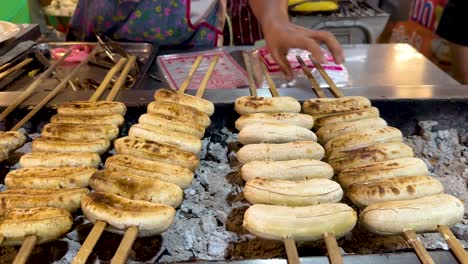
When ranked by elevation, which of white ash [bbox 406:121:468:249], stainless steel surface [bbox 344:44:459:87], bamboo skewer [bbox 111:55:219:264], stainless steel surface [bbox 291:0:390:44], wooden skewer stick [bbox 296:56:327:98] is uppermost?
bamboo skewer [bbox 111:55:219:264]

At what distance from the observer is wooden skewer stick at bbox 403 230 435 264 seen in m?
1.31

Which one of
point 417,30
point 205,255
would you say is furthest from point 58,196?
point 417,30

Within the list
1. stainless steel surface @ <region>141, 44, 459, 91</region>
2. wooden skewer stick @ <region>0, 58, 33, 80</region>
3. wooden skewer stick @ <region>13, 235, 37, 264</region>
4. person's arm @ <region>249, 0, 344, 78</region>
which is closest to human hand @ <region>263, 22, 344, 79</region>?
person's arm @ <region>249, 0, 344, 78</region>

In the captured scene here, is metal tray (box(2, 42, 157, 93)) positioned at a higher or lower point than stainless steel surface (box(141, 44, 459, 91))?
higher

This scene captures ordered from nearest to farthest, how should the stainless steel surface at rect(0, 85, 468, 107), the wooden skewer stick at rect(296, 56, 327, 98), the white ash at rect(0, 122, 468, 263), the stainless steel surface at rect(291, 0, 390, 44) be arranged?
1. the white ash at rect(0, 122, 468, 263)
2. the stainless steel surface at rect(0, 85, 468, 107)
3. the wooden skewer stick at rect(296, 56, 327, 98)
4. the stainless steel surface at rect(291, 0, 390, 44)

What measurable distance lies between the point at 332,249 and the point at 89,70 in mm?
2429

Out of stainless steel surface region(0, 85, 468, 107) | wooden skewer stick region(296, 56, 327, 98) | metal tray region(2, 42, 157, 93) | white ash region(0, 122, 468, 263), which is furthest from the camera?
metal tray region(2, 42, 157, 93)

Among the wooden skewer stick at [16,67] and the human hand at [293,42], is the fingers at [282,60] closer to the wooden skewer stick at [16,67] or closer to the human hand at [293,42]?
the human hand at [293,42]

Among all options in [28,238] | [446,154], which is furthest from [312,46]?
[28,238]

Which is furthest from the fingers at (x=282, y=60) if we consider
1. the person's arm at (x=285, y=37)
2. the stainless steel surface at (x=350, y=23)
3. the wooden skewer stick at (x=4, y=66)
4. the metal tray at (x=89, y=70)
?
the stainless steel surface at (x=350, y=23)

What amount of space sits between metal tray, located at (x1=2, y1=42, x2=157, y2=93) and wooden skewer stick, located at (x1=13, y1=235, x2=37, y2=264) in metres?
1.47

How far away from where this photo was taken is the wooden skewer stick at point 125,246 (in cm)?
130

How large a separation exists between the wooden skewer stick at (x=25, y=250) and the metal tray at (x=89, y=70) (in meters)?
1.47

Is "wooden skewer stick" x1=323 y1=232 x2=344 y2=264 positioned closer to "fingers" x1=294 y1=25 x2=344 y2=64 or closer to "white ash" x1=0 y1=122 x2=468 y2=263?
"white ash" x1=0 y1=122 x2=468 y2=263
